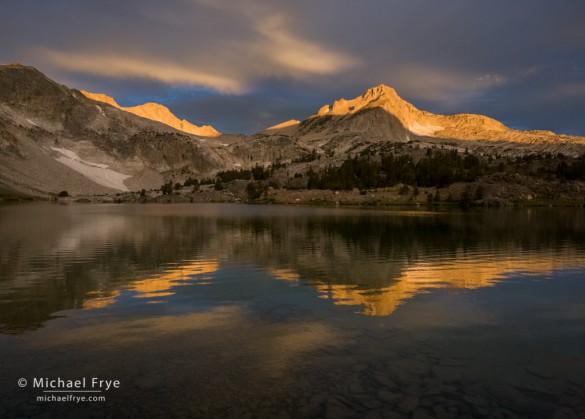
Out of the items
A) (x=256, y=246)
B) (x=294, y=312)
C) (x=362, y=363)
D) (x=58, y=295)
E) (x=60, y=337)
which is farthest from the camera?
(x=256, y=246)

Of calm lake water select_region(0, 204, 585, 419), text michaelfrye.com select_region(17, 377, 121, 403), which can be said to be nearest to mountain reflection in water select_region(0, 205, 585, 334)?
calm lake water select_region(0, 204, 585, 419)

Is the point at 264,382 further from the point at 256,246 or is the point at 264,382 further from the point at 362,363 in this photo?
the point at 256,246

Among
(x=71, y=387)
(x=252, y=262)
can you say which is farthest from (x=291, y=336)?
(x=252, y=262)

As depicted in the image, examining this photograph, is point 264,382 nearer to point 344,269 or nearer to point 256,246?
point 344,269

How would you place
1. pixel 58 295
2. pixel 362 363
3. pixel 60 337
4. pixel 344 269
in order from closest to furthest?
pixel 362 363 < pixel 60 337 < pixel 58 295 < pixel 344 269

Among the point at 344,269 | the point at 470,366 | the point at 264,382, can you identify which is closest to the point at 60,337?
the point at 264,382

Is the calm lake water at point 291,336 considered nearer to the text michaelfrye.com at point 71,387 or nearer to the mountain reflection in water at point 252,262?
the text michaelfrye.com at point 71,387

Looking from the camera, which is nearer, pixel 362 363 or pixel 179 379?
pixel 179 379

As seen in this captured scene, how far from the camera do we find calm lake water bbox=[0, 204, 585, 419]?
43.8ft

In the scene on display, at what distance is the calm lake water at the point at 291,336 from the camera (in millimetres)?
13344

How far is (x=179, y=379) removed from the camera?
1459cm

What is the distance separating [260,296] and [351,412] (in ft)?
45.2

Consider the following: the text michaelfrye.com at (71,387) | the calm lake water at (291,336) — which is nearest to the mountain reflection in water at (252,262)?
the calm lake water at (291,336)

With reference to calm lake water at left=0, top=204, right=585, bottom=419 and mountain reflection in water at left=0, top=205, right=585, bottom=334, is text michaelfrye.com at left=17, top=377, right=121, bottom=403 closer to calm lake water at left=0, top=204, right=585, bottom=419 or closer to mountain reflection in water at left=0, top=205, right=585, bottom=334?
calm lake water at left=0, top=204, right=585, bottom=419
